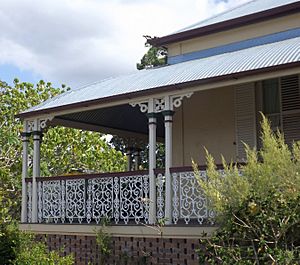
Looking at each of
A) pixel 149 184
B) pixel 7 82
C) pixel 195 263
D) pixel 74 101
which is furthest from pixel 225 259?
pixel 7 82

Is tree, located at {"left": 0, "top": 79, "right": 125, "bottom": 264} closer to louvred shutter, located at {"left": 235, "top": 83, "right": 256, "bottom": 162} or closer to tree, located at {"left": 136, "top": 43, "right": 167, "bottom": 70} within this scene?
louvred shutter, located at {"left": 235, "top": 83, "right": 256, "bottom": 162}

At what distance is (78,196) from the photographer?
39.0ft

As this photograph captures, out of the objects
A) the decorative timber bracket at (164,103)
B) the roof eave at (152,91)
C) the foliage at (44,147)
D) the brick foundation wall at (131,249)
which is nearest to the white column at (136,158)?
the foliage at (44,147)

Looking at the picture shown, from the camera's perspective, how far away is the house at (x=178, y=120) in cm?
1018

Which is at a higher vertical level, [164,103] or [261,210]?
[164,103]

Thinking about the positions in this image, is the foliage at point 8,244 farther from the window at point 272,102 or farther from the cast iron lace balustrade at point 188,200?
the window at point 272,102

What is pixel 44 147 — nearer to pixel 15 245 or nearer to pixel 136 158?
pixel 136 158

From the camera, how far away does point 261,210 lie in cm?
764

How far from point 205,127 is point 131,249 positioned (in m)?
3.67

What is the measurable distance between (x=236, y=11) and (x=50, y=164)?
9.77m

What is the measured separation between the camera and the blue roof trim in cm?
1236

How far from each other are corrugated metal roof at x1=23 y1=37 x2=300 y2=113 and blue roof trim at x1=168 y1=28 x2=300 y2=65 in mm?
566

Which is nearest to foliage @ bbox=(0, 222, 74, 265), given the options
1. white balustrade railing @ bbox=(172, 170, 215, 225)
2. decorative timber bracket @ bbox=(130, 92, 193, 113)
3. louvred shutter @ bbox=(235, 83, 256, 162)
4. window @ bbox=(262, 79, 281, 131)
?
white balustrade railing @ bbox=(172, 170, 215, 225)

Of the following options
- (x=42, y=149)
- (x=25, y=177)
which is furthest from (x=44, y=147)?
(x=25, y=177)
